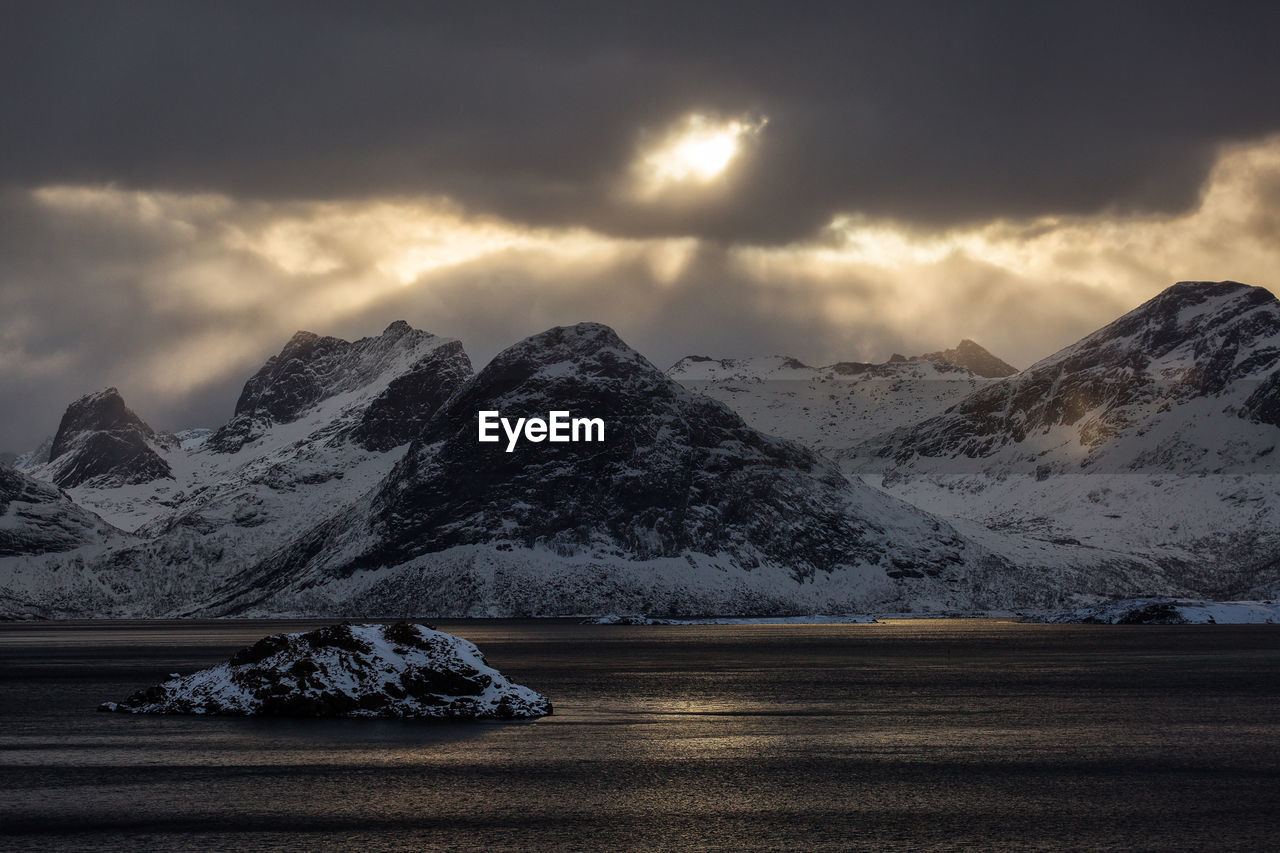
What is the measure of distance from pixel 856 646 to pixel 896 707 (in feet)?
380

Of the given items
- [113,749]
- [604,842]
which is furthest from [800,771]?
[113,749]

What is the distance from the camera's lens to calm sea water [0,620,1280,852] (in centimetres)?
3897

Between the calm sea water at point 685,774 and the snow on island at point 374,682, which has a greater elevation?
the snow on island at point 374,682

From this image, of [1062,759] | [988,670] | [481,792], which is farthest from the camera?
[988,670]

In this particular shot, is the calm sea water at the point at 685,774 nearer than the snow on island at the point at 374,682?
Yes

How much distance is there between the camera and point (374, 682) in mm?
73812

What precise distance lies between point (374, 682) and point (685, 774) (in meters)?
27.7

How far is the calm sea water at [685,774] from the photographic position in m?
39.0

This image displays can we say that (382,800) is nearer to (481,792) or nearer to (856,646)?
(481,792)

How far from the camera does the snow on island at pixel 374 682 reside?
242ft

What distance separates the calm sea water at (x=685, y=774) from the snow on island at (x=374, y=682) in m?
2.81

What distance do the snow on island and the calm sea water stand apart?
281 cm

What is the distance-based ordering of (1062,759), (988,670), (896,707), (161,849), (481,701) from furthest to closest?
(988,670)
(896,707)
(481,701)
(1062,759)
(161,849)

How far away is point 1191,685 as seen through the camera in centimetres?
10281
